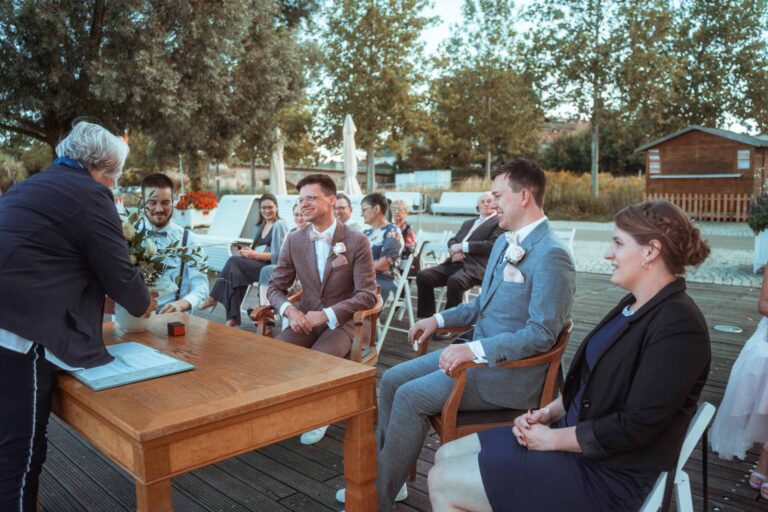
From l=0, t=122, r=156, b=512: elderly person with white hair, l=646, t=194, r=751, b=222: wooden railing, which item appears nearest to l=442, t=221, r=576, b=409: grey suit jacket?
l=0, t=122, r=156, b=512: elderly person with white hair

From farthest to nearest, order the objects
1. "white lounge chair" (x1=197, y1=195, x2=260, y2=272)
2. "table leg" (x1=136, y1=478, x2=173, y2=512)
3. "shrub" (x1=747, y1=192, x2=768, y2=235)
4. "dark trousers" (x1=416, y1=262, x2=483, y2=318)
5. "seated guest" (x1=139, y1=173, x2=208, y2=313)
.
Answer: "white lounge chair" (x1=197, y1=195, x2=260, y2=272) → "shrub" (x1=747, y1=192, x2=768, y2=235) → "dark trousers" (x1=416, y1=262, x2=483, y2=318) → "seated guest" (x1=139, y1=173, x2=208, y2=313) → "table leg" (x1=136, y1=478, x2=173, y2=512)

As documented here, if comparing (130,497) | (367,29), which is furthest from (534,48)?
(130,497)

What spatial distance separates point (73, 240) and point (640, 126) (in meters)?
21.4

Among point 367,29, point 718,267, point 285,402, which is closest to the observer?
point 285,402

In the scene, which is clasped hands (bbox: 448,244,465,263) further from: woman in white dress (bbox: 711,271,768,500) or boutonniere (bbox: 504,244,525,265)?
boutonniere (bbox: 504,244,525,265)

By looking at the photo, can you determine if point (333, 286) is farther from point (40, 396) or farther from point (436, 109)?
point (436, 109)

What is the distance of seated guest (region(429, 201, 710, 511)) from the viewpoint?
175cm

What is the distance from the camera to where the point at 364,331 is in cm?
373

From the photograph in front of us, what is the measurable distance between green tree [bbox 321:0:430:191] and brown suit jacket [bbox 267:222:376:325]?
20526mm

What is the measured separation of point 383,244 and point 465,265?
826 mm

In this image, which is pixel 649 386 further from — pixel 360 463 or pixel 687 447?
pixel 360 463

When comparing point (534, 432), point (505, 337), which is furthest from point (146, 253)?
point (534, 432)

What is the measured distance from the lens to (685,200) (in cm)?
1830

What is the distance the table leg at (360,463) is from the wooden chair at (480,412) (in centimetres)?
35
